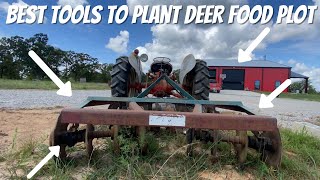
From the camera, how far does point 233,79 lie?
51.3 m

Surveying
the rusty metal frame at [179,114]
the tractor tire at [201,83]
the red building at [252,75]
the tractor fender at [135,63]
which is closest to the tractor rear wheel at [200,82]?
the tractor tire at [201,83]

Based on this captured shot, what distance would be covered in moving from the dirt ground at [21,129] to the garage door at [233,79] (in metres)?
47.1

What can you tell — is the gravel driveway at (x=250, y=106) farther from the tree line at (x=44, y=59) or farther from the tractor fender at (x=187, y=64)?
the tree line at (x=44, y=59)

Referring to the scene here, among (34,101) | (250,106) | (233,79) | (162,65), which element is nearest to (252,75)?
(233,79)

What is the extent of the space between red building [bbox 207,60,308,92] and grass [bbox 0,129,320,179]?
153ft

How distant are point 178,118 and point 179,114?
0.15 feet

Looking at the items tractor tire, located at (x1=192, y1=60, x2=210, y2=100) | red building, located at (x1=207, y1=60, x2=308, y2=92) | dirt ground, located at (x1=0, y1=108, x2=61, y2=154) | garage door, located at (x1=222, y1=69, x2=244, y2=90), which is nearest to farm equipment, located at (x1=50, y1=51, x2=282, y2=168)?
tractor tire, located at (x1=192, y1=60, x2=210, y2=100)

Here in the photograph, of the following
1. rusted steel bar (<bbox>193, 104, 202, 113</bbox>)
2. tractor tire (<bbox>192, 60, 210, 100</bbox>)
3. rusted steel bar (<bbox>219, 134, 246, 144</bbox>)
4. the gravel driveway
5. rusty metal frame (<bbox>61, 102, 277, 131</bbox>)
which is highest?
tractor tire (<bbox>192, 60, 210, 100</bbox>)

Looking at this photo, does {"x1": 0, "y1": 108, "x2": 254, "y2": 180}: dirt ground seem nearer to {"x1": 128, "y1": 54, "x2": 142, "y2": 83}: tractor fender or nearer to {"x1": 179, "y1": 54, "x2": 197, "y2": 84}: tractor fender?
{"x1": 128, "y1": 54, "x2": 142, "y2": 83}: tractor fender

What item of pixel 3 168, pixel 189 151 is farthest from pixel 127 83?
pixel 3 168

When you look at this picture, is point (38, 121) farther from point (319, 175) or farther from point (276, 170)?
point (319, 175)

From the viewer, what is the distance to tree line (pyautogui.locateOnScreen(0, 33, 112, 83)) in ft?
201

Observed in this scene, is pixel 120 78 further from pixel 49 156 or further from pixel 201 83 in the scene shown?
pixel 49 156

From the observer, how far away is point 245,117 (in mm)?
2666
